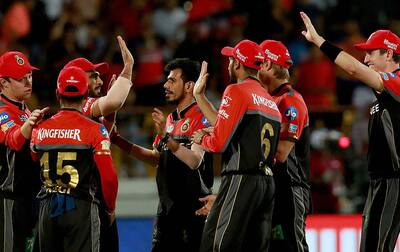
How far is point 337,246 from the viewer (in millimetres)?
11695

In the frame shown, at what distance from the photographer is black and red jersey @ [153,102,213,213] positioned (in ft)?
29.5

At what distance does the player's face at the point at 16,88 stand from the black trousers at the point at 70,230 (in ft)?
4.20

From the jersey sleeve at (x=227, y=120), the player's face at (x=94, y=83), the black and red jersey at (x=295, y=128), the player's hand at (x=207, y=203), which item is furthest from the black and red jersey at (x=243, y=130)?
the player's face at (x=94, y=83)

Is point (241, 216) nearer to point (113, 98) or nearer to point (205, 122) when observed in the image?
point (205, 122)

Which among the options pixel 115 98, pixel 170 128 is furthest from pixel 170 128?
pixel 115 98

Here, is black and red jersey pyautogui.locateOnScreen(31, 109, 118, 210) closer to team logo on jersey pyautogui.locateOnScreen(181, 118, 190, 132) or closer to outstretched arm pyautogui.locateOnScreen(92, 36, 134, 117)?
outstretched arm pyautogui.locateOnScreen(92, 36, 134, 117)

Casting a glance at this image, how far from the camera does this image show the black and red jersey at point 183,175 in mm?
8977

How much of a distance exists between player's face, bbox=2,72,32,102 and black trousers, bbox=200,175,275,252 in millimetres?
2198

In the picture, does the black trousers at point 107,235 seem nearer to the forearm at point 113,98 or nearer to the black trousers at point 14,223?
the black trousers at point 14,223

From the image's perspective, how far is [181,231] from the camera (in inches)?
352

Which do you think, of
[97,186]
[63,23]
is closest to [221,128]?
[97,186]

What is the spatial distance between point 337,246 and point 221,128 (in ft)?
14.2

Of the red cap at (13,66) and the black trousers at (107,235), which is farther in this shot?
the red cap at (13,66)

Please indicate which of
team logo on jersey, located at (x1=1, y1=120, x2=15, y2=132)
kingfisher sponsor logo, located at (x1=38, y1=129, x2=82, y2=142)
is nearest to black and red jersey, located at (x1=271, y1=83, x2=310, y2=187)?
kingfisher sponsor logo, located at (x1=38, y1=129, x2=82, y2=142)
